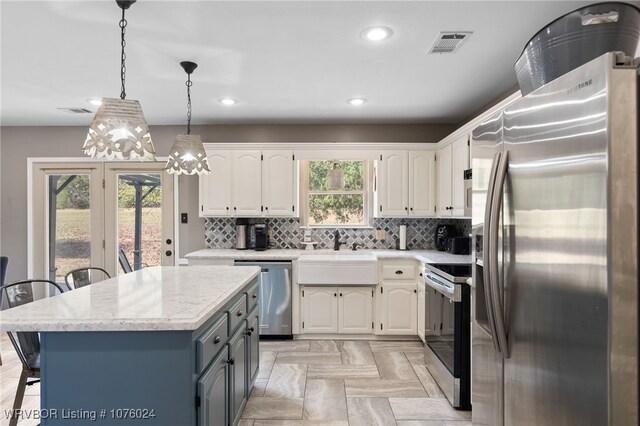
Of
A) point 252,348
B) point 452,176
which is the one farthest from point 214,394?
point 452,176

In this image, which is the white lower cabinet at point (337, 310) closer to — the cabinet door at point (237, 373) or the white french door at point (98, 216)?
the cabinet door at point (237, 373)

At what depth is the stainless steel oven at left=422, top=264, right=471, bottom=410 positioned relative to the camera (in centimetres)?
247

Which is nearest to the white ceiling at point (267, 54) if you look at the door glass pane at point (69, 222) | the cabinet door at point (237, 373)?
the door glass pane at point (69, 222)

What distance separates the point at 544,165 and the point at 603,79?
291 mm

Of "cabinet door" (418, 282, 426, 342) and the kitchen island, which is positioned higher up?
the kitchen island

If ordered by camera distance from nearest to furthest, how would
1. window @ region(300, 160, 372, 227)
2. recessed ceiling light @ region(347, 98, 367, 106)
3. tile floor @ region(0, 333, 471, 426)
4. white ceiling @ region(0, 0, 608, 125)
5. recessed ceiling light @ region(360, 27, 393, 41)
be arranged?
white ceiling @ region(0, 0, 608, 125)
recessed ceiling light @ region(360, 27, 393, 41)
tile floor @ region(0, 333, 471, 426)
recessed ceiling light @ region(347, 98, 367, 106)
window @ region(300, 160, 372, 227)

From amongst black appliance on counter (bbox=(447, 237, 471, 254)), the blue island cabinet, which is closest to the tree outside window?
black appliance on counter (bbox=(447, 237, 471, 254))

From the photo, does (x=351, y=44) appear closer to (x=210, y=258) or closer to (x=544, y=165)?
(x=544, y=165)

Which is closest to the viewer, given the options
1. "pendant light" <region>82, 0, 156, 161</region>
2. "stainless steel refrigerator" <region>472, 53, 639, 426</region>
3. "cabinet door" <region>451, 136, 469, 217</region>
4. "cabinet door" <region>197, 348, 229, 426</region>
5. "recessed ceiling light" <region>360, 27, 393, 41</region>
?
"stainless steel refrigerator" <region>472, 53, 639, 426</region>

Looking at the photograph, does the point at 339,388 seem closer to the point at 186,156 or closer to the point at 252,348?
the point at 252,348

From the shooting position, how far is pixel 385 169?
13.7ft

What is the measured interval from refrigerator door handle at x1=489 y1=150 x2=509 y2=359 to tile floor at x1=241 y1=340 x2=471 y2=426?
1.37 metres

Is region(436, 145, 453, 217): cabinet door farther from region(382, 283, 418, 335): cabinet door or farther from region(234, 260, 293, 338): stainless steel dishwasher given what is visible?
region(234, 260, 293, 338): stainless steel dishwasher

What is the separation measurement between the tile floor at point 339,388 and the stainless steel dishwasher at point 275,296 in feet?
0.61
